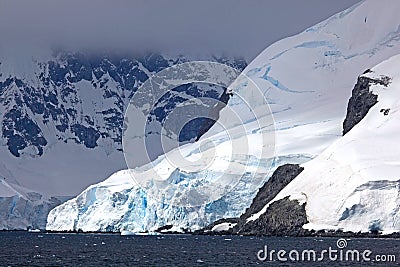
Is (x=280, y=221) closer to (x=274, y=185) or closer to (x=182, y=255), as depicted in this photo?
(x=274, y=185)

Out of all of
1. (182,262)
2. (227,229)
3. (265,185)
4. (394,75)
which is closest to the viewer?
(182,262)

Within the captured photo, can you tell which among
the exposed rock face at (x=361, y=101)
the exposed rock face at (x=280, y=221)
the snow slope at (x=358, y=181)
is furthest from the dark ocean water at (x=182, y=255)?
the exposed rock face at (x=361, y=101)

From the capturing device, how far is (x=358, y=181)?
13600 centimetres

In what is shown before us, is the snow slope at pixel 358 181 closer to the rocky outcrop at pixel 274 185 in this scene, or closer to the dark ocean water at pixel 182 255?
the rocky outcrop at pixel 274 185

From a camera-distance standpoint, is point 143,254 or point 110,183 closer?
point 143,254

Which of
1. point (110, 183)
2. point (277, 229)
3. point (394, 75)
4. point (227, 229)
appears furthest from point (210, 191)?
point (394, 75)

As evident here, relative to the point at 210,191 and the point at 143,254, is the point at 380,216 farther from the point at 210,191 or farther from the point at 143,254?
the point at 143,254

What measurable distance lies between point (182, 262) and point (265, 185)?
82.0 metres

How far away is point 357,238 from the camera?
12688 cm

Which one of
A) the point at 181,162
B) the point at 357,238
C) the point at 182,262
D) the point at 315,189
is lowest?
the point at 182,262

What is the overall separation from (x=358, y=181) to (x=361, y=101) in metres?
48.1

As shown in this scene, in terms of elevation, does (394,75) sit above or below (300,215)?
above

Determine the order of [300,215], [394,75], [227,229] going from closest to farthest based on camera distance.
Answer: [300,215] < [227,229] < [394,75]

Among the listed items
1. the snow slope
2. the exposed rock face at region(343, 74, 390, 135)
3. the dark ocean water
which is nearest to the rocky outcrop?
the snow slope
